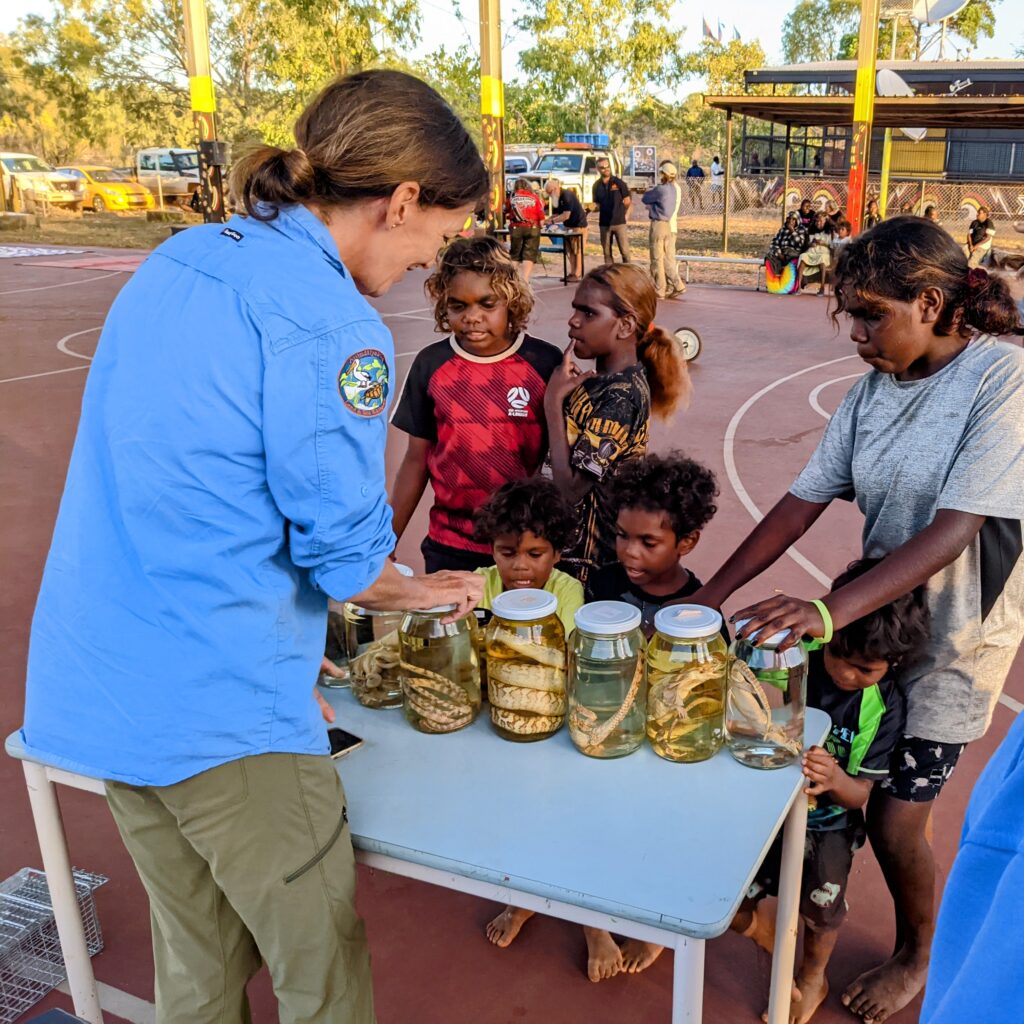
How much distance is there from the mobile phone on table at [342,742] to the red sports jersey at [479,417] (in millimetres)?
1213

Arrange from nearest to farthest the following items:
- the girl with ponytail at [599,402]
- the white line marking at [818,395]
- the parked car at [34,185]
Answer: the girl with ponytail at [599,402] → the white line marking at [818,395] → the parked car at [34,185]

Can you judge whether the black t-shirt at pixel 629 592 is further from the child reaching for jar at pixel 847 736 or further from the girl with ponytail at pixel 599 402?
the child reaching for jar at pixel 847 736

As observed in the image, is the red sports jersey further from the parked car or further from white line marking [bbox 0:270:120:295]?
the parked car

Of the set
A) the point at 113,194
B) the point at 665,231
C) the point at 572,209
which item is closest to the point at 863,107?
the point at 665,231

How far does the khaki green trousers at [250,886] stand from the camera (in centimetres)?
167

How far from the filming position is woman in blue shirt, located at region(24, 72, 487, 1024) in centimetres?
150

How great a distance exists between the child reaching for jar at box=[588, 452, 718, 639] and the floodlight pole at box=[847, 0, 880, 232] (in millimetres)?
17841

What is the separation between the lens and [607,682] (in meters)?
1.97

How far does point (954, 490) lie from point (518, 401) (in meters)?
1.48

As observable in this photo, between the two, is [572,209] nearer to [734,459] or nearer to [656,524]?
[734,459]

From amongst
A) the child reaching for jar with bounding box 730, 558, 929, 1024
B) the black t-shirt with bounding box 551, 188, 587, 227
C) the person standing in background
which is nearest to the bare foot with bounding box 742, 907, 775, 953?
the child reaching for jar with bounding box 730, 558, 929, 1024

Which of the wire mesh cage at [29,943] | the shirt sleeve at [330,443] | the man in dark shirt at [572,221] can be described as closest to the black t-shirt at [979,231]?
the man in dark shirt at [572,221]

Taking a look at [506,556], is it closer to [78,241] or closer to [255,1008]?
[255,1008]

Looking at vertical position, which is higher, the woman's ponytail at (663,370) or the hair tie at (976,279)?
the hair tie at (976,279)
